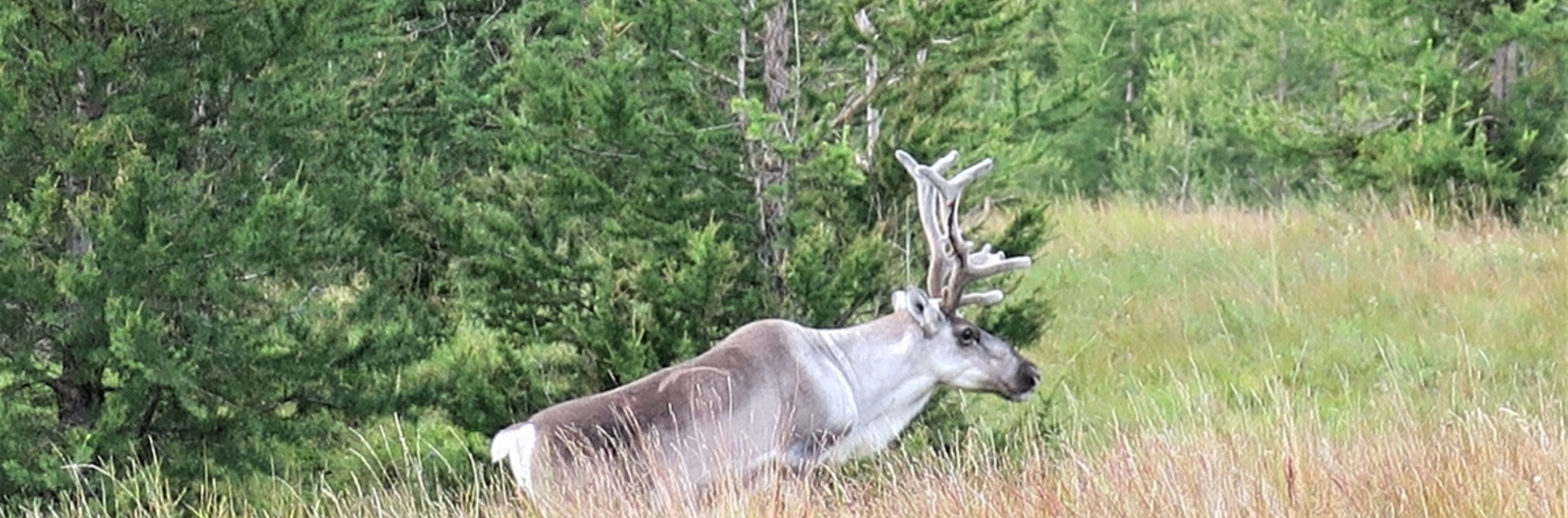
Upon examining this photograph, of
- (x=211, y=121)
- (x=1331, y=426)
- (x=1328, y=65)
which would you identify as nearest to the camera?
(x=211, y=121)

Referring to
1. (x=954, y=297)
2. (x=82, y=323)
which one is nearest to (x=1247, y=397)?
(x=954, y=297)

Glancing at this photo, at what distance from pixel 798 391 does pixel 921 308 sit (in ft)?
2.10

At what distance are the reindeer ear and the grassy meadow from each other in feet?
1.61

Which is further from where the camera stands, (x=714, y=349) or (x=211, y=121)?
(x=211, y=121)

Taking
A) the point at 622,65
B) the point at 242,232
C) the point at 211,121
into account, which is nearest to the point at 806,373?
the point at 622,65

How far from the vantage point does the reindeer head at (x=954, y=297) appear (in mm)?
6453

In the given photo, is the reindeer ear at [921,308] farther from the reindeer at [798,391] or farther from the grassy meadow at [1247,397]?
the grassy meadow at [1247,397]

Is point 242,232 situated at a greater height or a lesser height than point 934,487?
greater

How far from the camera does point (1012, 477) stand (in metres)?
5.41

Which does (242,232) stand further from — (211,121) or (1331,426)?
(1331,426)

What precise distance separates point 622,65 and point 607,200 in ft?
1.72

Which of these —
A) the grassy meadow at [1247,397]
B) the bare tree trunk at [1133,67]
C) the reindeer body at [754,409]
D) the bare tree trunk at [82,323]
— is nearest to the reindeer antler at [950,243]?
the reindeer body at [754,409]

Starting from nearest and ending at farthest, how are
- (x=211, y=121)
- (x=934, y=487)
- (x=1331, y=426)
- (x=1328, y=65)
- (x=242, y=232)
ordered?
(x=934, y=487)
(x=242, y=232)
(x=211, y=121)
(x=1331, y=426)
(x=1328, y=65)

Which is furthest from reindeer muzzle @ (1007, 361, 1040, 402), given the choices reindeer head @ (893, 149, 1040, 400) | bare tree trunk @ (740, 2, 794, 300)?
bare tree trunk @ (740, 2, 794, 300)
